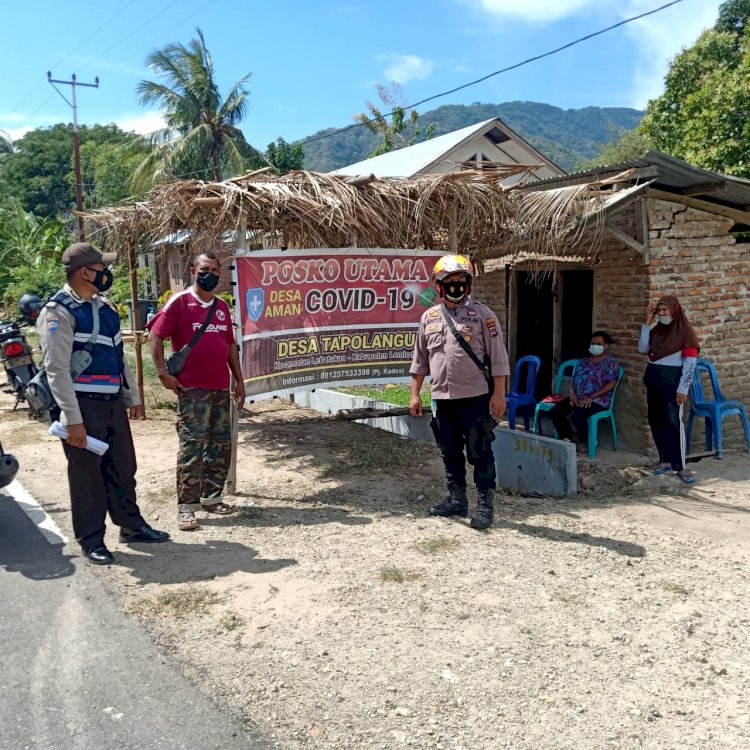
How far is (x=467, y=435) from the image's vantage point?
4.97 meters

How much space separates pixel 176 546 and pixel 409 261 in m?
3.53

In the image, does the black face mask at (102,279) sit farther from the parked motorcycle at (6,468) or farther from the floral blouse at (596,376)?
the floral blouse at (596,376)

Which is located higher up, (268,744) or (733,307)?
(733,307)

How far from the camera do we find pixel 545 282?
8914 mm

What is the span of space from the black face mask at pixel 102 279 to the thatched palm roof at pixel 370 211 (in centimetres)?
148

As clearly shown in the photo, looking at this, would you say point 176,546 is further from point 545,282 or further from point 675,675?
point 545,282

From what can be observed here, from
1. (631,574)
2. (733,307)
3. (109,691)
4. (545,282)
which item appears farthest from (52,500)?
(733,307)

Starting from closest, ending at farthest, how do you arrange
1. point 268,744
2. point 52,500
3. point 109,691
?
point 268,744, point 109,691, point 52,500

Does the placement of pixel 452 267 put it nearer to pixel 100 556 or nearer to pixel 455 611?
pixel 455 611

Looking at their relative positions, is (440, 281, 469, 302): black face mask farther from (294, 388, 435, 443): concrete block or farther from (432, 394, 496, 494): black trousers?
(294, 388, 435, 443): concrete block

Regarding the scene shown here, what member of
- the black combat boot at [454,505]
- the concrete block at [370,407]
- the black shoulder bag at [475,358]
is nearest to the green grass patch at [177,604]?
the black combat boot at [454,505]

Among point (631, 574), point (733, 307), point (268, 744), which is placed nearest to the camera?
point (268, 744)

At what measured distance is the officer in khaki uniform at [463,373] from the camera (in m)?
4.85

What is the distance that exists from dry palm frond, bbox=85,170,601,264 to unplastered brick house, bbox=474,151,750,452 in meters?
0.38
